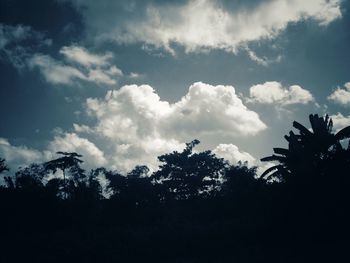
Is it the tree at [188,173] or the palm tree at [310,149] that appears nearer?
the palm tree at [310,149]

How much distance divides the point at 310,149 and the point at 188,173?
25.1 meters

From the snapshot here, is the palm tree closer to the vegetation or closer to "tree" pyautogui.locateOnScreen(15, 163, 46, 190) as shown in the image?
the vegetation

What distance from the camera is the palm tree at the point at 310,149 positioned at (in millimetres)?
22344

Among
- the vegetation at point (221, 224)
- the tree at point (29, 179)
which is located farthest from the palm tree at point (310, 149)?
the tree at point (29, 179)

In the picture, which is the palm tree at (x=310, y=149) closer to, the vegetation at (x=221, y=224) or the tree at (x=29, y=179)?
the vegetation at (x=221, y=224)

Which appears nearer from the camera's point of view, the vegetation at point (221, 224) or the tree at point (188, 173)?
the vegetation at point (221, 224)

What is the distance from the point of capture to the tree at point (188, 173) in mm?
45406

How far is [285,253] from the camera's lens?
1995 centimetres

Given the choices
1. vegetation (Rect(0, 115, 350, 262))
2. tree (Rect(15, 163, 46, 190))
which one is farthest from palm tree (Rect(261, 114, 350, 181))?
tree (Rect(15, 163, 46, 190))

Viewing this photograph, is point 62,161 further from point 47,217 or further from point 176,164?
point 47,217

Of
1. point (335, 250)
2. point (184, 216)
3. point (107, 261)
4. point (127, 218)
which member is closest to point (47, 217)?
point (127, 218)

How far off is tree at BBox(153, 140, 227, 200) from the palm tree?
878 inches

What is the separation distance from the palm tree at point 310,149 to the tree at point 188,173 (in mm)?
22301

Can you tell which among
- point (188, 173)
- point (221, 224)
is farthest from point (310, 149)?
point (188, 173)
